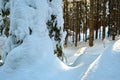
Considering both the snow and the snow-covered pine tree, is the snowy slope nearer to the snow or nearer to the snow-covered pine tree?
the snow

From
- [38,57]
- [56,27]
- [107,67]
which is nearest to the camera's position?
[107,67]

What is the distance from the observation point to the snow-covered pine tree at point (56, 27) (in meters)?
10.5

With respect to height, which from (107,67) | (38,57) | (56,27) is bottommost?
(38,57)

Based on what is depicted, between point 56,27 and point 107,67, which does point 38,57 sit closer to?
point 107,67

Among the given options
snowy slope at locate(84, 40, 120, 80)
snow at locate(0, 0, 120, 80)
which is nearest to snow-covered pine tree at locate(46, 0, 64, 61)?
snow at locate(0, 0, 120, 80)

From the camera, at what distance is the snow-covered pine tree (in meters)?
10.5

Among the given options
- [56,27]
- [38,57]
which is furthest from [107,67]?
[56,27]

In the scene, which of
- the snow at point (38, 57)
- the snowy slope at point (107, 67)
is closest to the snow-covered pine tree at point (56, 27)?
the snow at point (38, 57)

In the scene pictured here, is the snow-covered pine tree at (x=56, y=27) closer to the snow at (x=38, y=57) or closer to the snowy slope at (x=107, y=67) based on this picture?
the snow at (x=38, y=57)

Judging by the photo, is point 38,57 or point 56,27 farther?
point 56,27

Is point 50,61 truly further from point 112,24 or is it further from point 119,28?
point 119,28

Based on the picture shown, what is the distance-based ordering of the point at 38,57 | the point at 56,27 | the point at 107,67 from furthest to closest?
the point at 56,27 < the point at 38,57 < the point at 107,67

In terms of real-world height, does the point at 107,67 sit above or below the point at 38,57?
above

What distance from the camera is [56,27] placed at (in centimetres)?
1104
